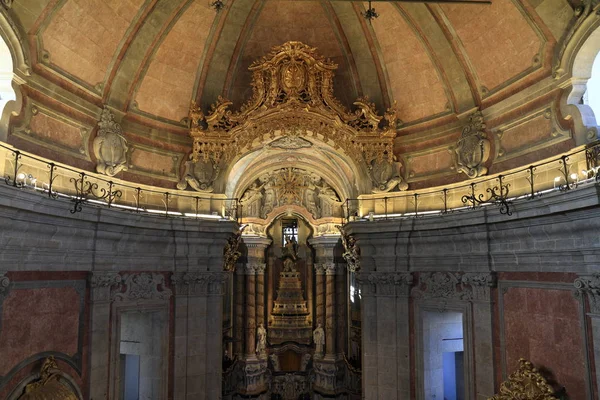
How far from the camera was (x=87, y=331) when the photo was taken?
10227mm

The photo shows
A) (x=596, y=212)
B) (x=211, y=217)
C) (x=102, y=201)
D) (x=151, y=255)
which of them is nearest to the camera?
(x=596, y=212)

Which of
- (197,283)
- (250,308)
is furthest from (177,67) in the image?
(250,308)

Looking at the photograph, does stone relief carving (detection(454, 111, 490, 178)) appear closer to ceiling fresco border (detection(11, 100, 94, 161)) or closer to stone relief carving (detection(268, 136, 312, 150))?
stone relief carving (detection(268, 136, 312, 150))

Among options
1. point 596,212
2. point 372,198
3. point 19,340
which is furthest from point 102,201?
point 596,212

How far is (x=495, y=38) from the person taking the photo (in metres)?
11.0

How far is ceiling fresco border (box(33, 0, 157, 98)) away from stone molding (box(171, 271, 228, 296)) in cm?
487

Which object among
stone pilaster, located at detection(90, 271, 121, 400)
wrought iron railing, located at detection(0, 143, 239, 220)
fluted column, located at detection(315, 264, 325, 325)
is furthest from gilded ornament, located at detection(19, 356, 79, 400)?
fluted column, located at detection(315, 264, 325, 325)

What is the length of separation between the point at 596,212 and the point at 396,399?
7.37m

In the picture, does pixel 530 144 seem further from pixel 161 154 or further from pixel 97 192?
pixel 97 192

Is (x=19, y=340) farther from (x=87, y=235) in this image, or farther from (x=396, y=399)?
(x=396, y=399)

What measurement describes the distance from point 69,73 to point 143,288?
5154mm

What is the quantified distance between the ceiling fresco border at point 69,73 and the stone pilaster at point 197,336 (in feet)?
16.3

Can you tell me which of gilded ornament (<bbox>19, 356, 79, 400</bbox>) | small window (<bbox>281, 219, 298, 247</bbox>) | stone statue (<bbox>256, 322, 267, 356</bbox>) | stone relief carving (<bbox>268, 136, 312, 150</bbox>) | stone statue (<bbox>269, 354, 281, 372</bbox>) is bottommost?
stone statue (<bbox>269, 354, 281, 372</bbox>)

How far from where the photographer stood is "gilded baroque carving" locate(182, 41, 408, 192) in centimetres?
1360
